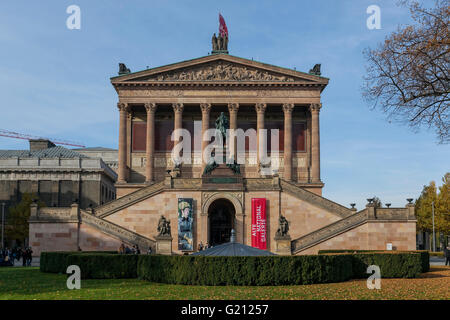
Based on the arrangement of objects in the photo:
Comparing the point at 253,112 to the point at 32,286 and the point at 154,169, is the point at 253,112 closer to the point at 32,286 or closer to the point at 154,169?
the point at 154,169

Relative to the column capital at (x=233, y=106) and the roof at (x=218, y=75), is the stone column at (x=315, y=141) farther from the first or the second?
the column capital at (x=233, y=106)

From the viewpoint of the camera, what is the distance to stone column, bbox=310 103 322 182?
6769cm

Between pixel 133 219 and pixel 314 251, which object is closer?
pixel 314 251

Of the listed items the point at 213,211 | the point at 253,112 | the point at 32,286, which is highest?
the point at 253,112

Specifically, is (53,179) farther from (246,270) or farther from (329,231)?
(246,270)

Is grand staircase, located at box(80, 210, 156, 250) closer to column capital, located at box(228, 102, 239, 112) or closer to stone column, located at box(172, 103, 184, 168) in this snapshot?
stone column, located at box(172, 103, 184, 168)

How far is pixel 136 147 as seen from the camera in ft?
234

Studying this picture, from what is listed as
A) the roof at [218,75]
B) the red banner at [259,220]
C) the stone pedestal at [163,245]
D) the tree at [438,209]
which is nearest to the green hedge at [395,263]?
the stone pedestal at [163,245]

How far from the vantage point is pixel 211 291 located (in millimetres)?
21375

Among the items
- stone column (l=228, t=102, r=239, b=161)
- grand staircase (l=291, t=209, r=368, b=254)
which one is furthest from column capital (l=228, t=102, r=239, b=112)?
grand staircase (l=291, t=209, r=368, b=254)

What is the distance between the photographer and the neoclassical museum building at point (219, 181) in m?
48.4

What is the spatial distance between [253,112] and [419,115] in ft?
161

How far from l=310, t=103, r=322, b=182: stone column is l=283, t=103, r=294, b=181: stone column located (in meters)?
2.91
